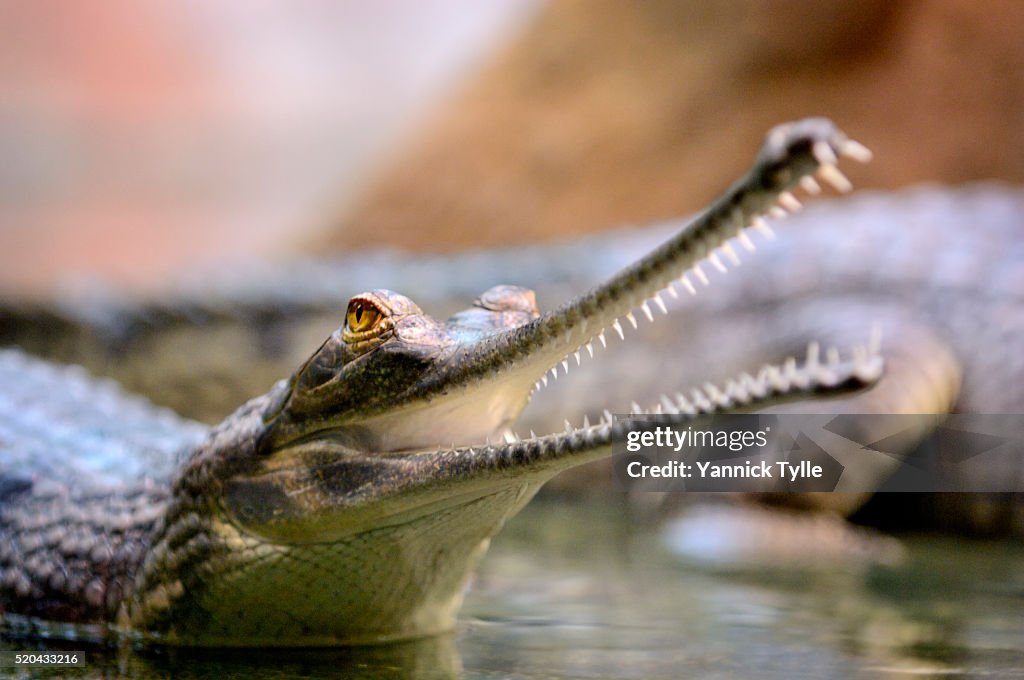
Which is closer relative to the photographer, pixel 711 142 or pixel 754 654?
pixel 754 654

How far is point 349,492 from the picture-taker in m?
1.83

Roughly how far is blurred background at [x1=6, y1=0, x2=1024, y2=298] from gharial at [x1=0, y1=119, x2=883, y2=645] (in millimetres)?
3680

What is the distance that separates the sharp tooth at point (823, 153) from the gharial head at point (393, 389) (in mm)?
637

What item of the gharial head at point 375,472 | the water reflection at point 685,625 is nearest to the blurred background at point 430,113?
the water reflection at point 685,625

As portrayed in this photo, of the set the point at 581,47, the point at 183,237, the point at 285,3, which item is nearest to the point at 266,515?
the point at 581,47

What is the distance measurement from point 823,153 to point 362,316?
2.83 ft

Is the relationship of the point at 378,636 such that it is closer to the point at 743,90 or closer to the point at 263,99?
the point at 743,90

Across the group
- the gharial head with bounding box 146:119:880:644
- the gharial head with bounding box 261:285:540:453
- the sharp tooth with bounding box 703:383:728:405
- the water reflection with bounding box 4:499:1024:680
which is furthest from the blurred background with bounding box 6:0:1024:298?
the sharp tooth with bounding box 703:383:728:405

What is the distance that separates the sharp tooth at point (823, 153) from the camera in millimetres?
1286

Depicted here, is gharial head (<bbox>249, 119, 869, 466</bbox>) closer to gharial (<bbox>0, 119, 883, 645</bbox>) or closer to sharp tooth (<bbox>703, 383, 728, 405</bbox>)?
gharial (<bbox>0, 119, 883, 645</bbox>)

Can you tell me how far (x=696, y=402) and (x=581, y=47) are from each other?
324 inches

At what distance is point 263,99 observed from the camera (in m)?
12.8

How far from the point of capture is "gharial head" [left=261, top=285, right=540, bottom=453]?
1.79 meters

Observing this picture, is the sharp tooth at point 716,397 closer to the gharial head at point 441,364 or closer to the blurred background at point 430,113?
the gharial head at point 441,364
